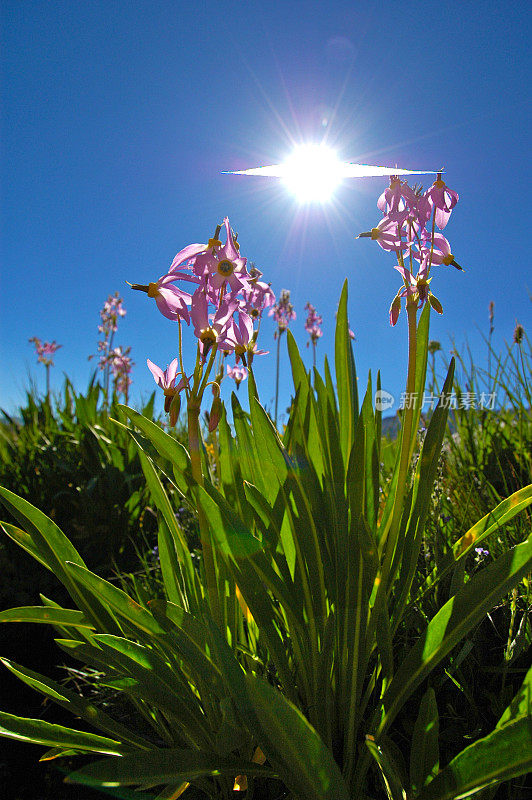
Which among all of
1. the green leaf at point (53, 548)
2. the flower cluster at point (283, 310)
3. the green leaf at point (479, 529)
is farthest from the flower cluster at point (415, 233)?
the flower cluster at point (283, 310)

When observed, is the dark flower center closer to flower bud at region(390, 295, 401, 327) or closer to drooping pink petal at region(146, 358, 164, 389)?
drooping pink petal at region(146, 358, 164, 389)

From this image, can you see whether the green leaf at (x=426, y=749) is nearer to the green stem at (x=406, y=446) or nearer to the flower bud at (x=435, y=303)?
the green stem at (x=406, y=446)

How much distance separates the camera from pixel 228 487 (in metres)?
1.40

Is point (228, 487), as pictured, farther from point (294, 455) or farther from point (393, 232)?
point (393, 232)

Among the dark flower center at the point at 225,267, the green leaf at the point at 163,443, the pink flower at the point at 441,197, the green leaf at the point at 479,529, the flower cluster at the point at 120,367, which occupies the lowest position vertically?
the green leaf at the point at 479,529

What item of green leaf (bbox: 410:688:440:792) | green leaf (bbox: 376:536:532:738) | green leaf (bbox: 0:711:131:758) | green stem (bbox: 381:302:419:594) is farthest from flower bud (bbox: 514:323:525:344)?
green leaf (bbox: 0:711:131:758)

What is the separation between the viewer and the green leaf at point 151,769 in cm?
81

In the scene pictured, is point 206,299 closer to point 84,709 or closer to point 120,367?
point 84,709

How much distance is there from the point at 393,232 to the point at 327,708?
121cm

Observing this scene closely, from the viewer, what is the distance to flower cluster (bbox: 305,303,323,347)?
5.99 metres

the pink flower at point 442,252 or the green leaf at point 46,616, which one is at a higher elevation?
the pink flower at point 442,252

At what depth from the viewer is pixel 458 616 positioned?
91 cm

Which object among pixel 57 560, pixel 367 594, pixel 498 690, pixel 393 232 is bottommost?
pixel 498 690

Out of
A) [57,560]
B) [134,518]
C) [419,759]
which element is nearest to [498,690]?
[419,759]
